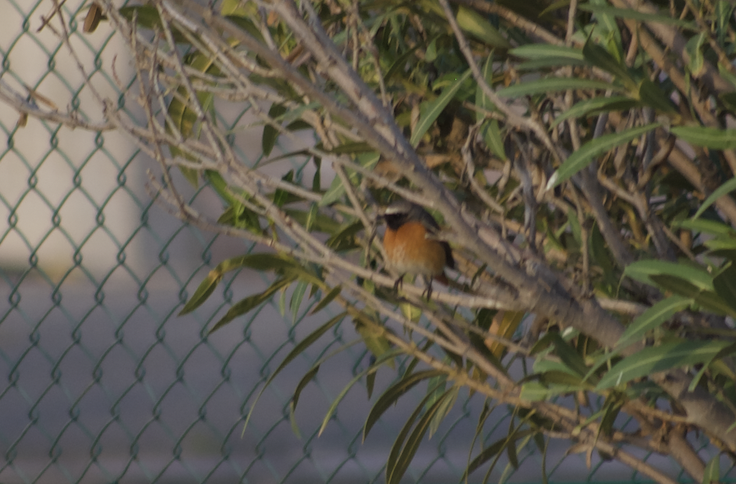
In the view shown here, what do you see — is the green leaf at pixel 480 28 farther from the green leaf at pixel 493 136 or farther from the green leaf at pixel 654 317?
the green leaf at pixel 654 317

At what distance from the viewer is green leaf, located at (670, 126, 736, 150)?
1.07m

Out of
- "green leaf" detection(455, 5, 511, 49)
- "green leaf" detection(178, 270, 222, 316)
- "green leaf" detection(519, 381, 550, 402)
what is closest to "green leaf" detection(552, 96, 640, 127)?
"green leaf" detection(455, 5, 511, 49)

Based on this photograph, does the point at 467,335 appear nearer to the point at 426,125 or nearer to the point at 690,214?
the point at 426,125

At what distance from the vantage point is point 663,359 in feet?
3.73

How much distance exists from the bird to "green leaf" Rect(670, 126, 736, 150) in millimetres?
A: 724

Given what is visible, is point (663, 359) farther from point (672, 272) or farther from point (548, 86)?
point (548, 86)

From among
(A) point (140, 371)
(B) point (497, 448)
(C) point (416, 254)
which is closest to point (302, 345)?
(C) point (416, 254)

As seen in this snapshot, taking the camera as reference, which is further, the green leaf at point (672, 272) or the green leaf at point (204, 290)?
the green leaf at point (204, 290)

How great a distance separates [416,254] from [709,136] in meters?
0.81

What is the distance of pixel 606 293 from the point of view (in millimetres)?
1451

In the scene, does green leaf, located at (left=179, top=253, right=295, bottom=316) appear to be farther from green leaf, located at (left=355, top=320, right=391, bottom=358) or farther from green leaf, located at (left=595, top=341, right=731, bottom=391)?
green leaf, located at (left=595, top=341, right=731, bottom=391)

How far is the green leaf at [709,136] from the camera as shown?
42.1 inches

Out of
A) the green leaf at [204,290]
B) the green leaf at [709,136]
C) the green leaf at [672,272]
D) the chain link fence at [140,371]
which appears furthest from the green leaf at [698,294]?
the chain link fence at [140,371]

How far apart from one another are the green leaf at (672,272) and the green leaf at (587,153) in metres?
0.18
